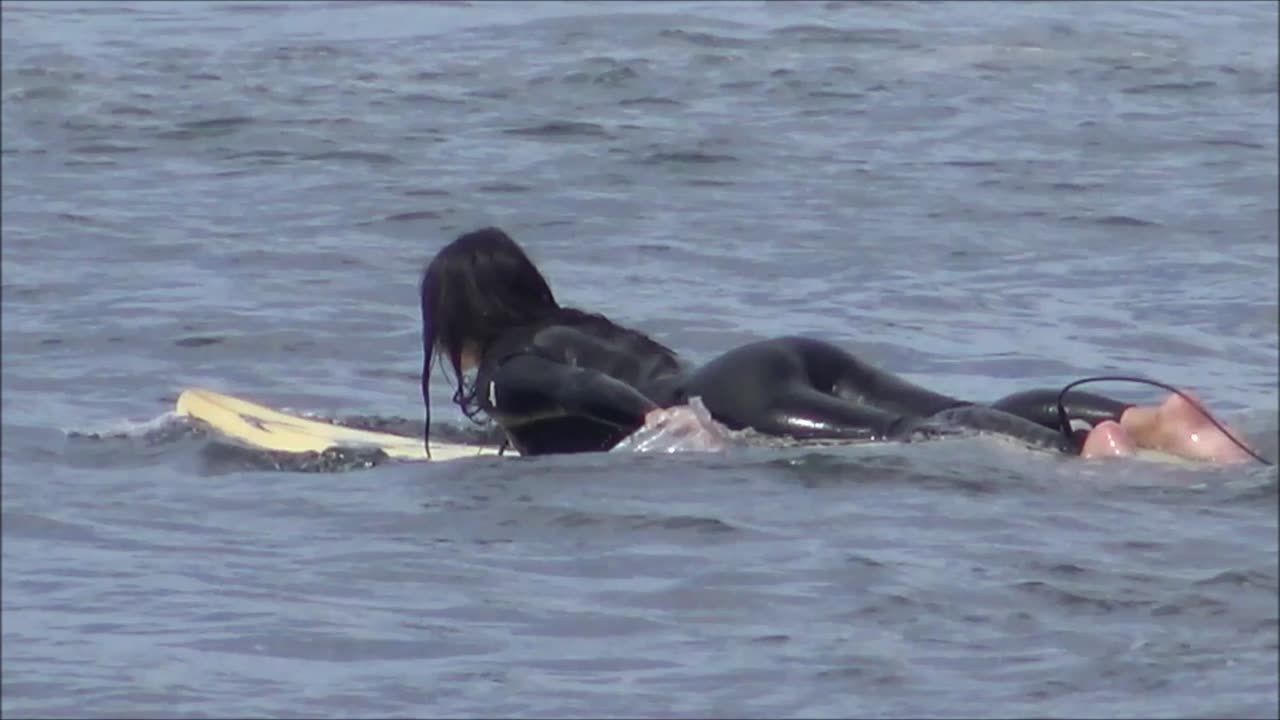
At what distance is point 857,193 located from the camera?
A: 52.2 feet

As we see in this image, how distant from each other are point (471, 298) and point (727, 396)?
1.00 meters

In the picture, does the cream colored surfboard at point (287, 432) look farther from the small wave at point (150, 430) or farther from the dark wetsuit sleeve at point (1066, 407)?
the dark wetsuit sleeve at point (1066, 407)

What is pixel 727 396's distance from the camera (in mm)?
8867

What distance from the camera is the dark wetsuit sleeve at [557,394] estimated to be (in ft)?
29.1

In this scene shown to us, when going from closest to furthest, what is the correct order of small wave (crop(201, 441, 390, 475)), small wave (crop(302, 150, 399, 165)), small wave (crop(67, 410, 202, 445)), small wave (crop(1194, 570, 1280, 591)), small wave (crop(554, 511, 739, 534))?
1. small wave (crop(1194, 570, 1280, 591))
2. small wave (crop(554, 511, 739, 534))
3. small wave (crop(201, 441, 390, 475))
4. small wave (crop(67, 410, 202, 445))
5. small wave (crop(302, 150, 399, 165))

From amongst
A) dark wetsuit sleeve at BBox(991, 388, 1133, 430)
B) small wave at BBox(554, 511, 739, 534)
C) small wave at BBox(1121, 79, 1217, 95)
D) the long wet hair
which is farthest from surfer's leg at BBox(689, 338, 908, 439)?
small wave at BBox(1121, 79, 1217, 95)

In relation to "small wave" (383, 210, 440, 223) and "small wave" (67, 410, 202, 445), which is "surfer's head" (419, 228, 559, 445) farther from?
"small wave" (383, 210, 440, 223)

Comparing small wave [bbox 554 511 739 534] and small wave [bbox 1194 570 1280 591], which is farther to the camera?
small wave [bbox 554 511 739 534]

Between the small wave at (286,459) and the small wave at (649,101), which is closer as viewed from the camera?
the small wave at (286,459)

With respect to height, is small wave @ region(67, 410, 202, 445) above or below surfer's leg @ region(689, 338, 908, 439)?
below

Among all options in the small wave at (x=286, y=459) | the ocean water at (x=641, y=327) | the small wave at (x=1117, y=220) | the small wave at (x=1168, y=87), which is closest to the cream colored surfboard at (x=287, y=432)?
the small wave at (x=286, y=459)

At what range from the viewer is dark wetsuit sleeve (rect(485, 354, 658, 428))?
8.88 metres

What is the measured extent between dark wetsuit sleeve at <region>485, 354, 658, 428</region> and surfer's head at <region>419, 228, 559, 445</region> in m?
0.17

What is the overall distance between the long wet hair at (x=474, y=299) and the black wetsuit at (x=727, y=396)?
82 millimetres
